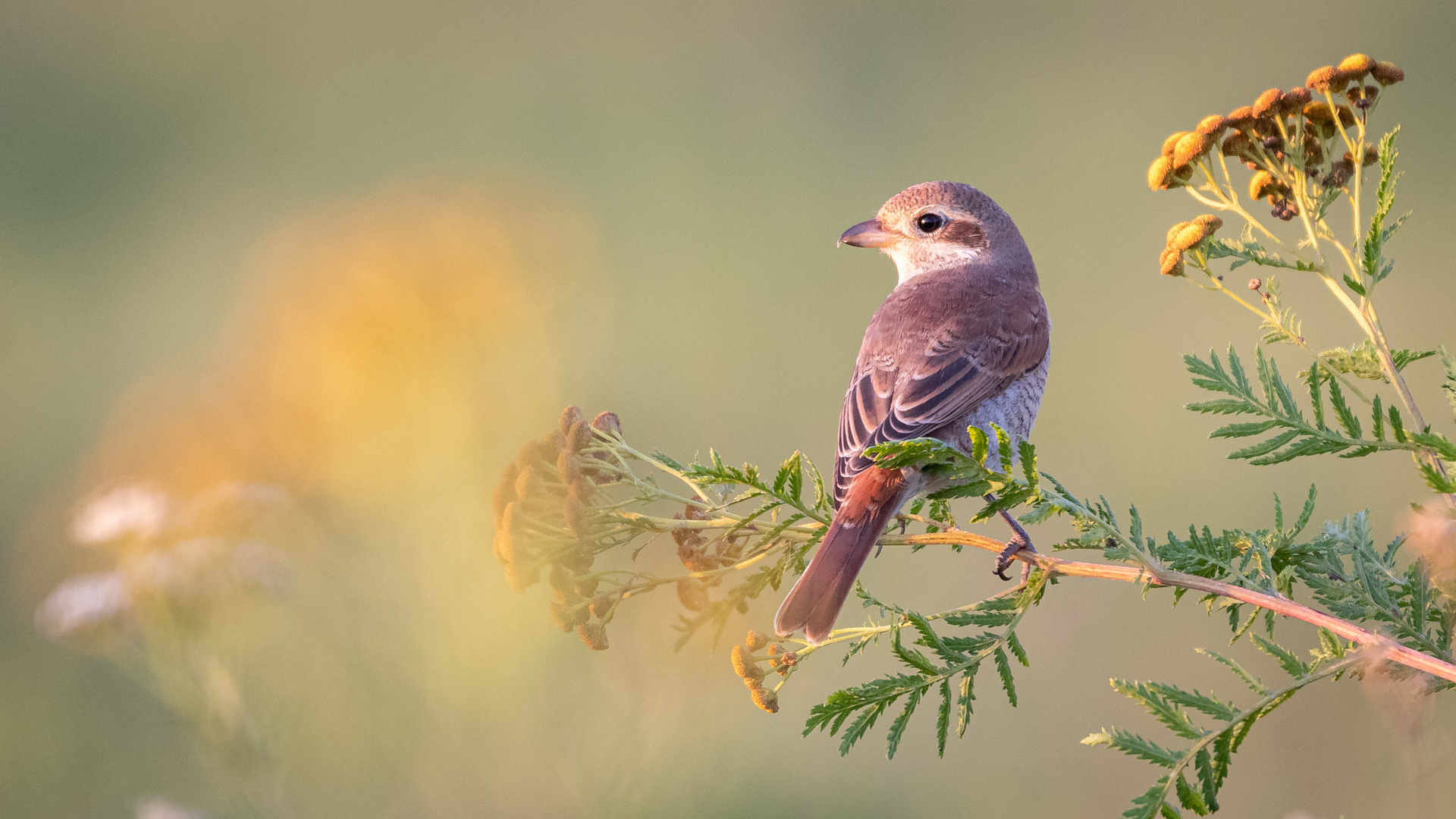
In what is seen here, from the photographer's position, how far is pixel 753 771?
4617 millimetres

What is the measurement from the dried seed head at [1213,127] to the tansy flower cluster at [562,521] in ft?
3.59

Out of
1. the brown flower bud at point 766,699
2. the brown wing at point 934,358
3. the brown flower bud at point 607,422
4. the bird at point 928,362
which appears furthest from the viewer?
the brown wing at point 934,358

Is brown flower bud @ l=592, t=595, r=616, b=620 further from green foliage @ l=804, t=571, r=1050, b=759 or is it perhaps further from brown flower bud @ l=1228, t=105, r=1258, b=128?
brown flower bud @ l=1228, t=105, r=1258, b=128

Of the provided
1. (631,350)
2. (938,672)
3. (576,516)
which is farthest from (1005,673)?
(631,350)

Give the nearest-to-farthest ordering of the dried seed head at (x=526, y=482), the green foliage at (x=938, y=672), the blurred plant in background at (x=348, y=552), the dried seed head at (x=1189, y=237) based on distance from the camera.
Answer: the green foliage at (x=938, y=672), the dried seed head at (x=1189, y=237), the dried seed head at (x=526, y=482), the blurred plant in background at (x=348, y=552)

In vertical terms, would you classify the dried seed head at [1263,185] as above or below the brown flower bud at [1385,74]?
below

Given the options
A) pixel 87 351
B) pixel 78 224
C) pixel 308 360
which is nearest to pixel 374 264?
pixel 308 360

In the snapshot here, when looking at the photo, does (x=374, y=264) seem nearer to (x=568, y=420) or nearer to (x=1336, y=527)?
(x=568, y=420)

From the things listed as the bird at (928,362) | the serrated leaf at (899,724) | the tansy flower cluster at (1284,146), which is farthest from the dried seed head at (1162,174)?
the serrated leaf at (899,724)

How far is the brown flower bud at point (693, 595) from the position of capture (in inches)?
74.0

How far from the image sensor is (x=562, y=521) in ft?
6.20

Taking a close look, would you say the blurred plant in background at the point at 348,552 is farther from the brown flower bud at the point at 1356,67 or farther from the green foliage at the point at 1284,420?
the brown flower bud at the point at 1356,67

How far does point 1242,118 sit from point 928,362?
1218mm

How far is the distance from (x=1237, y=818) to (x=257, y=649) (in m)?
3.90
